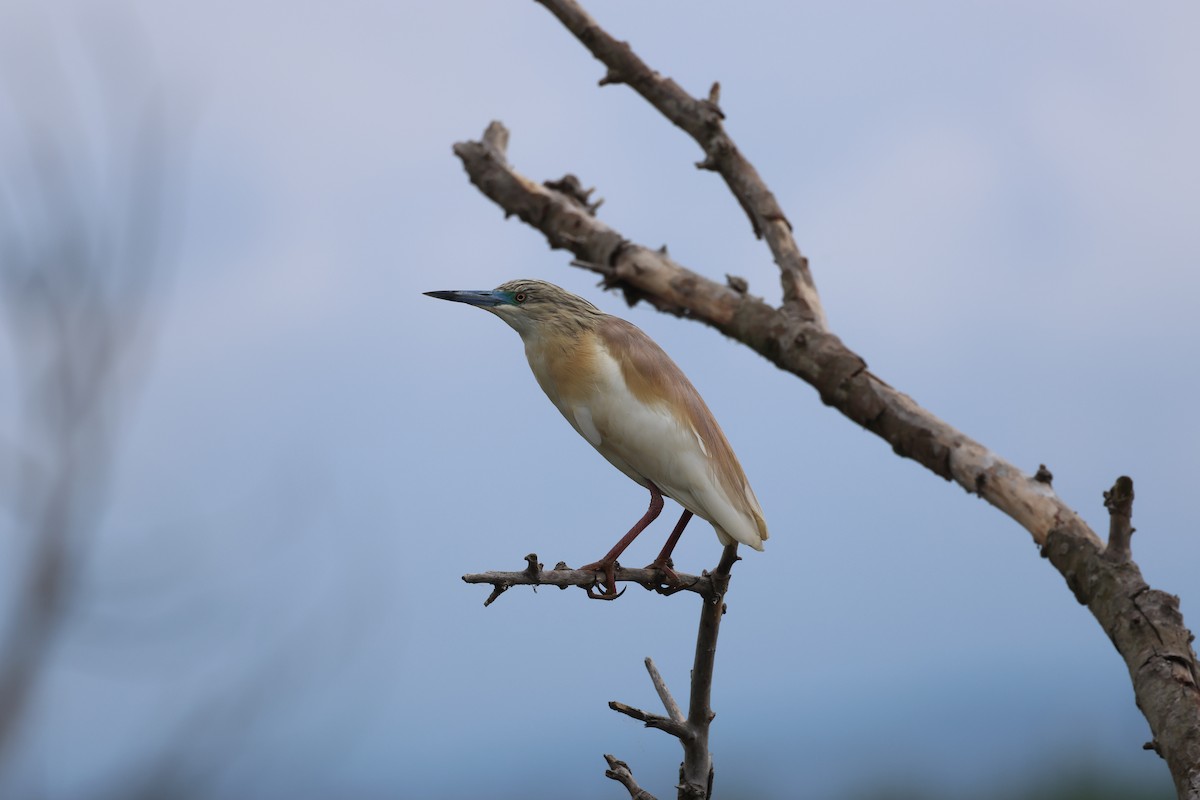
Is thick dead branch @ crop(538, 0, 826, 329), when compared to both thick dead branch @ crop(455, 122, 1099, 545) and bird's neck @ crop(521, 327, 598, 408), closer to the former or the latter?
thick dead branch @ crop(455, 122, 1099, 545)

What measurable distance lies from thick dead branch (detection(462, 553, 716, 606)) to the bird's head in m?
0.65

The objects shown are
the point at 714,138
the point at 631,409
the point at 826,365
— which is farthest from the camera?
the point at 714,138

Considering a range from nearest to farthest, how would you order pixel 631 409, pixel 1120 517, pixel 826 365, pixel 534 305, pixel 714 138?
1. pixel 631 409
2. pixel 534 305
3. pixel 1120 517
4. pixel 826 365
5. pixel 714 138

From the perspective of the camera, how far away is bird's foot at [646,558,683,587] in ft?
10.2

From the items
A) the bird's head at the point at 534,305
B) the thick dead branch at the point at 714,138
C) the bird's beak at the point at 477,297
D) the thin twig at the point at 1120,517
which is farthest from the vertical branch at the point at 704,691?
the thick dead branch at the point at 714,138

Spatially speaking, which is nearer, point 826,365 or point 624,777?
point 624,777

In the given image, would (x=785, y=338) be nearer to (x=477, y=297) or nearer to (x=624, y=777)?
(x=477, y=297)

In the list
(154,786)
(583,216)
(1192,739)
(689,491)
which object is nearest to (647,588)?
(689,491)

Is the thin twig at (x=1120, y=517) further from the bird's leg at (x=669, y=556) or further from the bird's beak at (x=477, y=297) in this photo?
the bird's beak at (x=477, y=297)

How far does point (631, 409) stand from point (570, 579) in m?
0.48

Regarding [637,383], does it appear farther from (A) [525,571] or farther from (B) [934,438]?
(B) [934,438]

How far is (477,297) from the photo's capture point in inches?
126

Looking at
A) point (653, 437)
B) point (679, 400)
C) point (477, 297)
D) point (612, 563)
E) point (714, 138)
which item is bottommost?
point (612, 563)

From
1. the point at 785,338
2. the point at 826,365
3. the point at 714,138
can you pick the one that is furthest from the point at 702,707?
the point at 714,138
